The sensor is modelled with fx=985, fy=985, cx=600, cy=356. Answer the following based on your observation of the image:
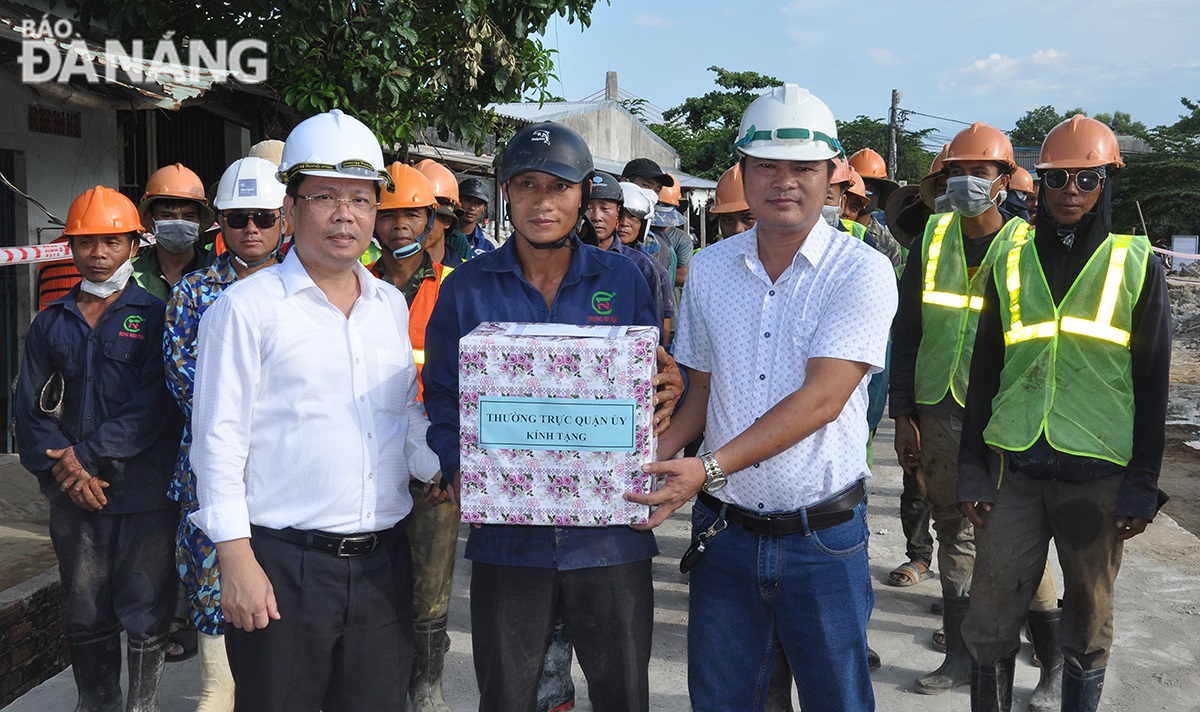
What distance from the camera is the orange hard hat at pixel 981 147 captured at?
15.2 ft

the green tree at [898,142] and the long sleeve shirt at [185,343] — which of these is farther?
the green tree at [898,142]

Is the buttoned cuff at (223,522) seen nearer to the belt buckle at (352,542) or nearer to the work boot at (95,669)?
the belt buckle at (352,542)

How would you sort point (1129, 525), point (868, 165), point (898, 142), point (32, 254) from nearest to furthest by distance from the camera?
1. point (1129, 525)
2. point (32, 254)
3. point (868, 165)
4. point (898, 142)

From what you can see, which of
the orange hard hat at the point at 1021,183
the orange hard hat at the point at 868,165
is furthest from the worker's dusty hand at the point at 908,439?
the orange hard hat at the point at 868,165

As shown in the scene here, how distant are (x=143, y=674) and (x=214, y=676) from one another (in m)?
0.41

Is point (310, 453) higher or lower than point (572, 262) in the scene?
lower

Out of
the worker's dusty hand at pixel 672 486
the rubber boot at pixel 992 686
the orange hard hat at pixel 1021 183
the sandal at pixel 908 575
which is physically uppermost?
the orange hard hat at pixel 1021 183

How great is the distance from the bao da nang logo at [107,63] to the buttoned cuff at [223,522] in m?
3.43

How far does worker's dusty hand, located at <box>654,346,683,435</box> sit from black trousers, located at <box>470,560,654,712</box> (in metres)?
0.47

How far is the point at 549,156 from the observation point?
9.15 feet

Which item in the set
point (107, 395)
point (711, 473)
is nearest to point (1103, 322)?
point (711, 473)

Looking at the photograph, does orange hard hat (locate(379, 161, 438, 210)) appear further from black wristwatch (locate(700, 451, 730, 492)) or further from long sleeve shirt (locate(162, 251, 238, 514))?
black wristwatch (locate(700, 451, 730, 492))

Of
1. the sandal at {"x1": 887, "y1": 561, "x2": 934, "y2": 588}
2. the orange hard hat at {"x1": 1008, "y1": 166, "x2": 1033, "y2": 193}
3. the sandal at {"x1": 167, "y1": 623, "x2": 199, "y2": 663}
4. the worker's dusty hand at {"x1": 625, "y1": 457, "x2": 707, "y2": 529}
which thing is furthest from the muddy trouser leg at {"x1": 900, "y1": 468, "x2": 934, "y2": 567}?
the sandal at {"x1": 167, "y1": 623, "x2": 199, "y2": 663}

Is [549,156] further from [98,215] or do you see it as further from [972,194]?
[972,194]
